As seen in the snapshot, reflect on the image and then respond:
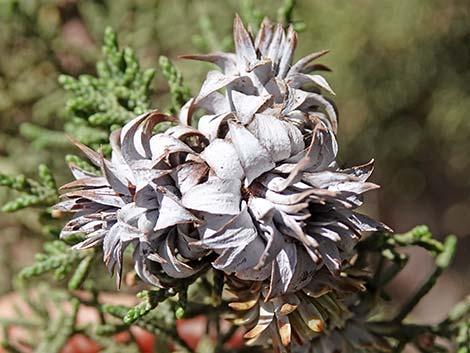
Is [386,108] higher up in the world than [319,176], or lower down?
lower down

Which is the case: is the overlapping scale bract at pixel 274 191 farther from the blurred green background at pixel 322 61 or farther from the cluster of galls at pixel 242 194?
the blurred green background at pixel 322 61

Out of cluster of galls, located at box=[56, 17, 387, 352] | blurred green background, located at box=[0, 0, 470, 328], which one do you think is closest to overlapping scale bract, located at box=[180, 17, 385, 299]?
cluster of galls, located at box=[56, 17, 387, 352]

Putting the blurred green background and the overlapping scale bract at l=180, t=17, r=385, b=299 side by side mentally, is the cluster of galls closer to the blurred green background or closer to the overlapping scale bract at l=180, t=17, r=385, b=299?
the overlapping scale bract at l=180, t=17, r=385, b=299

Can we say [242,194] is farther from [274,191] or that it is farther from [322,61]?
[322,61]

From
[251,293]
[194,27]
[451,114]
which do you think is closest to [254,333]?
[251,293]

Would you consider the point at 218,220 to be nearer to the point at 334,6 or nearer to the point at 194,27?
the point at 194,27

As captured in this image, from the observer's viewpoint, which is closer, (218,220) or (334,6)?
(218,220)

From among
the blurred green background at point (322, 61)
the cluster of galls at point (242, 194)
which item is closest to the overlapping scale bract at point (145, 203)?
the cluster of galls at point (242, 194)
